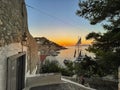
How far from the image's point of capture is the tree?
469 inches

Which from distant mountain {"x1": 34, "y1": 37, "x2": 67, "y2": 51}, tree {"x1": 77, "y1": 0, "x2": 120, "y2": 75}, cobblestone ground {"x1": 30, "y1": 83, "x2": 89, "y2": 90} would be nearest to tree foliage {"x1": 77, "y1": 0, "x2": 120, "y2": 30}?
tree {"x1": 77, "y1": 0, "x2": 120, "y2": 75}

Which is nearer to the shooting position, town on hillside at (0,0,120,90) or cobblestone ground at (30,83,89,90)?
town on hillside at (0,0,120,90)

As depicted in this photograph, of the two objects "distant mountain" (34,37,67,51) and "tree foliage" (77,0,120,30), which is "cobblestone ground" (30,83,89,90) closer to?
"tree foliage" (77,0,120,30)

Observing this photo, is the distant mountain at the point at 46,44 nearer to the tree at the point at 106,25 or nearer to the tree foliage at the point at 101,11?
the tree at the point at 106,25

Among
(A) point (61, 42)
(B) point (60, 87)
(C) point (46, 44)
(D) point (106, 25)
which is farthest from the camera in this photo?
(C) point (46, 44)

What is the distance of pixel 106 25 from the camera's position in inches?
521

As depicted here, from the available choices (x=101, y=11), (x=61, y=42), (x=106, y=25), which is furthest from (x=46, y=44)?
(x=101, y=11)

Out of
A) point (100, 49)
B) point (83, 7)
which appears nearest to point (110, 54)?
point (100, 49)

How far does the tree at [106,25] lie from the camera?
11906 millimetres

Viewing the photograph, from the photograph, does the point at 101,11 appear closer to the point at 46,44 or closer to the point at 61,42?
the point at 61,42

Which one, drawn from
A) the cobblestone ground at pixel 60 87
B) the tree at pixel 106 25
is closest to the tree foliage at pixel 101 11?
the tree at pixel 106 25

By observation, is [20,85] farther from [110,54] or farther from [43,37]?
[43,37]

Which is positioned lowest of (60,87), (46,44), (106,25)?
(60,87)

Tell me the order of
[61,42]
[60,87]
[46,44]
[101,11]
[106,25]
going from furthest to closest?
[46,44]
[61,42]
[106,25]
[101,11]
[60,87]
